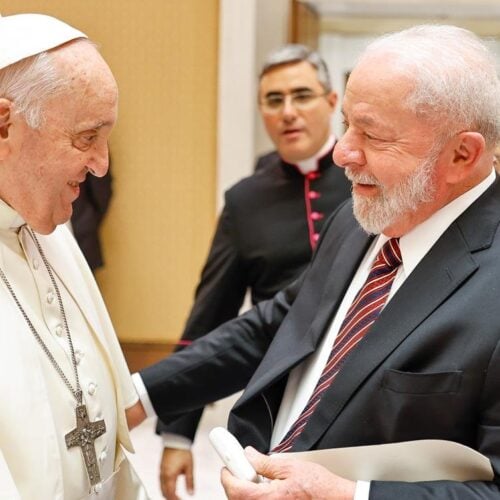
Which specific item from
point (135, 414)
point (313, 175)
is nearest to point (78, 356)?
point (135, 414)

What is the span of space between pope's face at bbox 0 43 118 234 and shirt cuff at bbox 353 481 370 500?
0.80 meters

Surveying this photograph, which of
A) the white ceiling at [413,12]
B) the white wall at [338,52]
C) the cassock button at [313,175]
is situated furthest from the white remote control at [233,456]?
the white wall at [338,52]

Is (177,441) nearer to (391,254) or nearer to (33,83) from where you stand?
(391,254)

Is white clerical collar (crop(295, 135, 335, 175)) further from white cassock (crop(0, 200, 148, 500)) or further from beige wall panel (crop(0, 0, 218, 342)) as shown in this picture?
beige wall panel (crop(0, 0, 218, 342))

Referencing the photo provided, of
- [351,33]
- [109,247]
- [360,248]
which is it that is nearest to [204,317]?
[360,248]

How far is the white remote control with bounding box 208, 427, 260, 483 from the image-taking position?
72.6 inches

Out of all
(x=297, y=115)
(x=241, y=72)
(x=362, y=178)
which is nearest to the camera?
(x=362, y=178)

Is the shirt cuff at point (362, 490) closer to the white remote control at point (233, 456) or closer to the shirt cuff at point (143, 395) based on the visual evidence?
the white remote control at point (233, 456)

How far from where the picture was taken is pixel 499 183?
2.06 m

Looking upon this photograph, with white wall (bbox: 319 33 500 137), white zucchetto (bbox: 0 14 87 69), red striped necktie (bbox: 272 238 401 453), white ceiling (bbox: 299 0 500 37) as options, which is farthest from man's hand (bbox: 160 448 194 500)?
white wall (bbox: 319 33 500 137)

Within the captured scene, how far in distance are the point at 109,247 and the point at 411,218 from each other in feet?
15.2

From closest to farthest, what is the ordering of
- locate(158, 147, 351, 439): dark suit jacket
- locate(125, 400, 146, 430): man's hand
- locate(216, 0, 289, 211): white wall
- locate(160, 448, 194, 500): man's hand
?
locate(125, 400, 146, 430): man's hand
locate(160, 448, 194, 500): man's hand
locate(158, 147, 351, 439): dark suit jacket
locate(216, 0, 289, 211): white wall

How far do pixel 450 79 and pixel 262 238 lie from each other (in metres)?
1.70

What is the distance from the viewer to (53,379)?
6.17 feet
